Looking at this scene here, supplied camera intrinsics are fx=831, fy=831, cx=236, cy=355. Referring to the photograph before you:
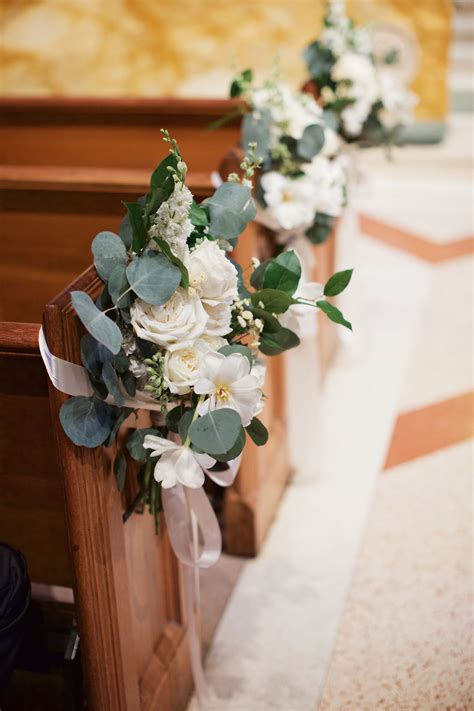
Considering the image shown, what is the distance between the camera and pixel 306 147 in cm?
227

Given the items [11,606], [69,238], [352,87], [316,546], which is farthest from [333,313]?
[352,87]

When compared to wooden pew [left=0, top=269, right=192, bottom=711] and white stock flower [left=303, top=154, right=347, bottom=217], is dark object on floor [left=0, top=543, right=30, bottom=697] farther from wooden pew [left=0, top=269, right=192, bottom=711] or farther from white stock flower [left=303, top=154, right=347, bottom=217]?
white stock flower [left=303, top=154, right=347, bottom=217]

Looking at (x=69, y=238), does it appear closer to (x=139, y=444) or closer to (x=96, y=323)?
(x=139, y=444)

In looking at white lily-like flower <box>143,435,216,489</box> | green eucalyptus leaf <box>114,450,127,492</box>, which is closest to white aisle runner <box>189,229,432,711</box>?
green eucalyptus leaf <box>114,450,127,492</box>

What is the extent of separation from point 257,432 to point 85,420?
33 centimetres

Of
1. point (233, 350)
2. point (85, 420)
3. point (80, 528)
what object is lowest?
point (80, 528)

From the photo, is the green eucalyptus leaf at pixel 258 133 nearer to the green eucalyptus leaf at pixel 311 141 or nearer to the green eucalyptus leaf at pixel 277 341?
the green eucalyptus leaf at pixel 311 141

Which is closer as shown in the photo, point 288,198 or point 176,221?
point 176,221

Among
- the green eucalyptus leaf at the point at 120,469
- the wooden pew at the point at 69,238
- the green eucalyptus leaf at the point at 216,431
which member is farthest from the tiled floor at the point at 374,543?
the green eucalyptus leaf at the point at 216,431

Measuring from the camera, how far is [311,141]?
226 centimetres

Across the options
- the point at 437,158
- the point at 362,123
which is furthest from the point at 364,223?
the point at 362,123

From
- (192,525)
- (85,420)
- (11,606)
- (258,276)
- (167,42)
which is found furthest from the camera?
(167,42)

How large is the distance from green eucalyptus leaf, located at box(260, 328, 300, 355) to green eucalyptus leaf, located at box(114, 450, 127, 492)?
336 millimetres

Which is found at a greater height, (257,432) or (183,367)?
(183,367)
